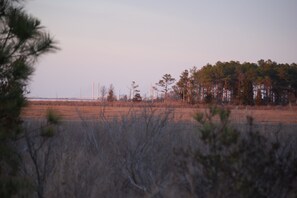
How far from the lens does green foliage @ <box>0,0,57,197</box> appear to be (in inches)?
202

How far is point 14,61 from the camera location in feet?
17.1

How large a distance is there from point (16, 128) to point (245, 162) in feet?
10.3

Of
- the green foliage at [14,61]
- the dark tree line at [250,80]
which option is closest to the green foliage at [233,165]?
the green foliage at [14,61]

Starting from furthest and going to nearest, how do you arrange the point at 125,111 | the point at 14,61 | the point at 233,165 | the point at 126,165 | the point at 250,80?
the point at 250,80, the point at 125,111, the point at 126,165, the point at 14,61, the point at 233,165

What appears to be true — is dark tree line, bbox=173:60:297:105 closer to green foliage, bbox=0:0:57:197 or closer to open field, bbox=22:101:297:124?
open field, bbox=22:101:297:124

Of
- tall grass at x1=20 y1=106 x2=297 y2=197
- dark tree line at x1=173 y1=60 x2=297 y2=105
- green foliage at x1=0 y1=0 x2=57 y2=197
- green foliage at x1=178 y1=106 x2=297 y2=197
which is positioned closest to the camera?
green foliage at x1=178 y1=106 x2=297 y2=197

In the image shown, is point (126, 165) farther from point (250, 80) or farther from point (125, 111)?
point (250, 80)

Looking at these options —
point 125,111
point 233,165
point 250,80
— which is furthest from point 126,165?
point 250,80

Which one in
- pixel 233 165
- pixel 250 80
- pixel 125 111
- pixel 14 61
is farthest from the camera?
pixel 250 80

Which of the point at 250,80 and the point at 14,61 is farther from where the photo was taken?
the point at 250,80

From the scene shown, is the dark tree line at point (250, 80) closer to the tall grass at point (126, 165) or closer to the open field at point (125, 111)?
the open field at point (125, 111)

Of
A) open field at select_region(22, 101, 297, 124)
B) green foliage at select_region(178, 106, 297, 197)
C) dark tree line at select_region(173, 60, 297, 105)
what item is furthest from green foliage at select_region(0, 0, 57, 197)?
dark tree line at select_region(173, 60, 297, 105)

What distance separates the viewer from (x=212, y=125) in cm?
462

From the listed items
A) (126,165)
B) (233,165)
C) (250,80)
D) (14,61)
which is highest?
(250,80)
